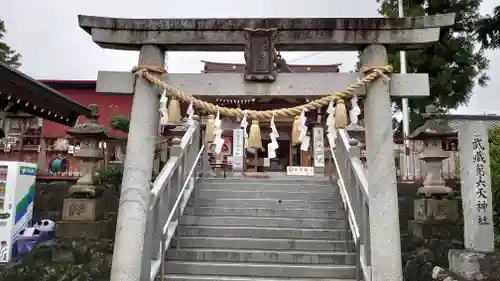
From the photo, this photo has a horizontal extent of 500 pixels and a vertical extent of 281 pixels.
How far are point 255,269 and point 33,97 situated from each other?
422cm

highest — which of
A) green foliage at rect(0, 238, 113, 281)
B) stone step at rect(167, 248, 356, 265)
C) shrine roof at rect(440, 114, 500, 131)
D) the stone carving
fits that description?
shrine roof at rect(440, 114, 500, 131)

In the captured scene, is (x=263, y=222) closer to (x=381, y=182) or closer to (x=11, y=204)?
(x=381, y=182)

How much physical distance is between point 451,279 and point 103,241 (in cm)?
659

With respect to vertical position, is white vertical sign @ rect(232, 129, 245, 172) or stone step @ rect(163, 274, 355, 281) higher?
white vertical sign @ rect(232, 129, 245, 172)

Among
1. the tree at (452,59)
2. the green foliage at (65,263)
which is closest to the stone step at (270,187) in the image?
the green foliage at (65,263)

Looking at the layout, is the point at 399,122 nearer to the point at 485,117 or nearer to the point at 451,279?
the point at 485,117

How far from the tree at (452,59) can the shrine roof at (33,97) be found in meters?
12.9

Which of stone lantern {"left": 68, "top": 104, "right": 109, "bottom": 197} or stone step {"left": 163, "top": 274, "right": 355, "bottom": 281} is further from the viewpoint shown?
stone lantern {"left": 68, "top": 104, "right": 109, "bottom": 197}

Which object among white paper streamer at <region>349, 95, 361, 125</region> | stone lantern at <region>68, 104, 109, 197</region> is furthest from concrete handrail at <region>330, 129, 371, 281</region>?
stone lantern at <region>68, 104, 109, 197</region>

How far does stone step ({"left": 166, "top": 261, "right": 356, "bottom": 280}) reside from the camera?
18.5 ft

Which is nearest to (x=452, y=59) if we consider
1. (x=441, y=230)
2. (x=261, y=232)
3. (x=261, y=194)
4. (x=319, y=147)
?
(x=319, y=147)

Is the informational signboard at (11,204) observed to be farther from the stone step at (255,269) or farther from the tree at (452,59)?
the tree at (452,59)

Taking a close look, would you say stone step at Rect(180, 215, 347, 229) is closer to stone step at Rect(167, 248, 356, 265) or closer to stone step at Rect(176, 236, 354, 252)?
stone step at Rect(176, 236, 354, 252)

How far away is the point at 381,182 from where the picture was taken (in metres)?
4.47
